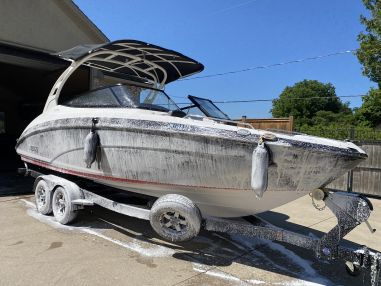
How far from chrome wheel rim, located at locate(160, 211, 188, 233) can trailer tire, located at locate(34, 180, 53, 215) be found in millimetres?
2408

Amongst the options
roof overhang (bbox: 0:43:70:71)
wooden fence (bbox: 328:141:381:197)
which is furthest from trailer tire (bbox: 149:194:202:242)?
wooden fence (bbox: 328:141:381:197)

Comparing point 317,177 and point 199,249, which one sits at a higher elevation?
point 317,177

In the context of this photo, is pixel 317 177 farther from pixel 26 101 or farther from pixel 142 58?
pixel 26 101

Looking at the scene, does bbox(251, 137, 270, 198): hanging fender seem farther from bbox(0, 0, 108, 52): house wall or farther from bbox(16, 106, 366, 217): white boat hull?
bbox(0, 0, 108, 52): house wall

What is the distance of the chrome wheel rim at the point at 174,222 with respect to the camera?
14.4 ft

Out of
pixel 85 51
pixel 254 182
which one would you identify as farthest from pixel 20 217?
pixel 254 182

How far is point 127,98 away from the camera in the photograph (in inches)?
211

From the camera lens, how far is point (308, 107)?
64438 mm

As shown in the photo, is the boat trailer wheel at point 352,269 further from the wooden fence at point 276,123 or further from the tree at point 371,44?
the tree at point 371,44

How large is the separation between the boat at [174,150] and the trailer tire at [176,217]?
235 mm

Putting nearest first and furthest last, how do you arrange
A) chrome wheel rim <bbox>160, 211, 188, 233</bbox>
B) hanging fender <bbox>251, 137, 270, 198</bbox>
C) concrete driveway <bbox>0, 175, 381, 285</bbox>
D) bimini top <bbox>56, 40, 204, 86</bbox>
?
1. hanging fender <bbox>251, 137, 270, 198</bbox>
2. concrete driveway <bbox>0, 175, 381, 285</bbox>
3. chrome wheel rim <bbox>160, 211, 188, 233</bbox>
4. bimini top <bbox>56, 40, 204, 86</bbox>

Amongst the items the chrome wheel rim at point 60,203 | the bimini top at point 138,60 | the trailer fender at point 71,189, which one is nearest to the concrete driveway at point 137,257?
the chrome wheel rim at point 60,203

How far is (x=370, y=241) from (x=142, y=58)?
459 centimetres

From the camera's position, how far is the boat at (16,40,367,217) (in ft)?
12.7
